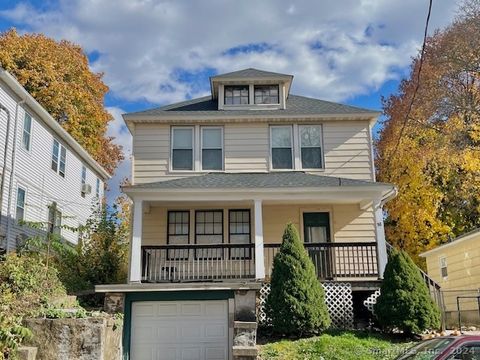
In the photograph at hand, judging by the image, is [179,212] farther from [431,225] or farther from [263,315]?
[431,225]

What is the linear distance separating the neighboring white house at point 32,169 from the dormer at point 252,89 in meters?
6.23

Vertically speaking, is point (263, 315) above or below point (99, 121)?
below

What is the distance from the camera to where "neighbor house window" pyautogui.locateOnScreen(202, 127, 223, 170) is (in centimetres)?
1612

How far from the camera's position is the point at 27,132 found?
18406 millimetres

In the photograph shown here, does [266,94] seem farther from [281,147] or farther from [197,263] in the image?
[197,263]

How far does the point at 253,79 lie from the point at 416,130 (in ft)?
38.8

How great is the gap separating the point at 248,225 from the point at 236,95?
444cm

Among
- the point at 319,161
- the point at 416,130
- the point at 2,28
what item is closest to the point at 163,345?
the point at 319,161

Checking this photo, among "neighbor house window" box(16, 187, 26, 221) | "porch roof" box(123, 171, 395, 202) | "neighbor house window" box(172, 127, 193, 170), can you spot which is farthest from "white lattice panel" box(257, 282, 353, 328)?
"neighbor house window" box(16, 187, 26, 221)

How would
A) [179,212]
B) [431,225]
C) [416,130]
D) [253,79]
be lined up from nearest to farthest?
[179,212], [253,79], [431,225], [416,130]

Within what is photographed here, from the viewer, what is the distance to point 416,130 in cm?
2520

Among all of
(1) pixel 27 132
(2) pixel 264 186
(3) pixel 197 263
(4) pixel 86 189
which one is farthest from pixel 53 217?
(2) pixel 264 186

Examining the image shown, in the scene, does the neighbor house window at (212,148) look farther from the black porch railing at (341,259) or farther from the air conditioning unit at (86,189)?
the air conditioning unit at (86,189)

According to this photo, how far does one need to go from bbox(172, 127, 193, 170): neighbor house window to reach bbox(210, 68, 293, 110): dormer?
4.78ft
